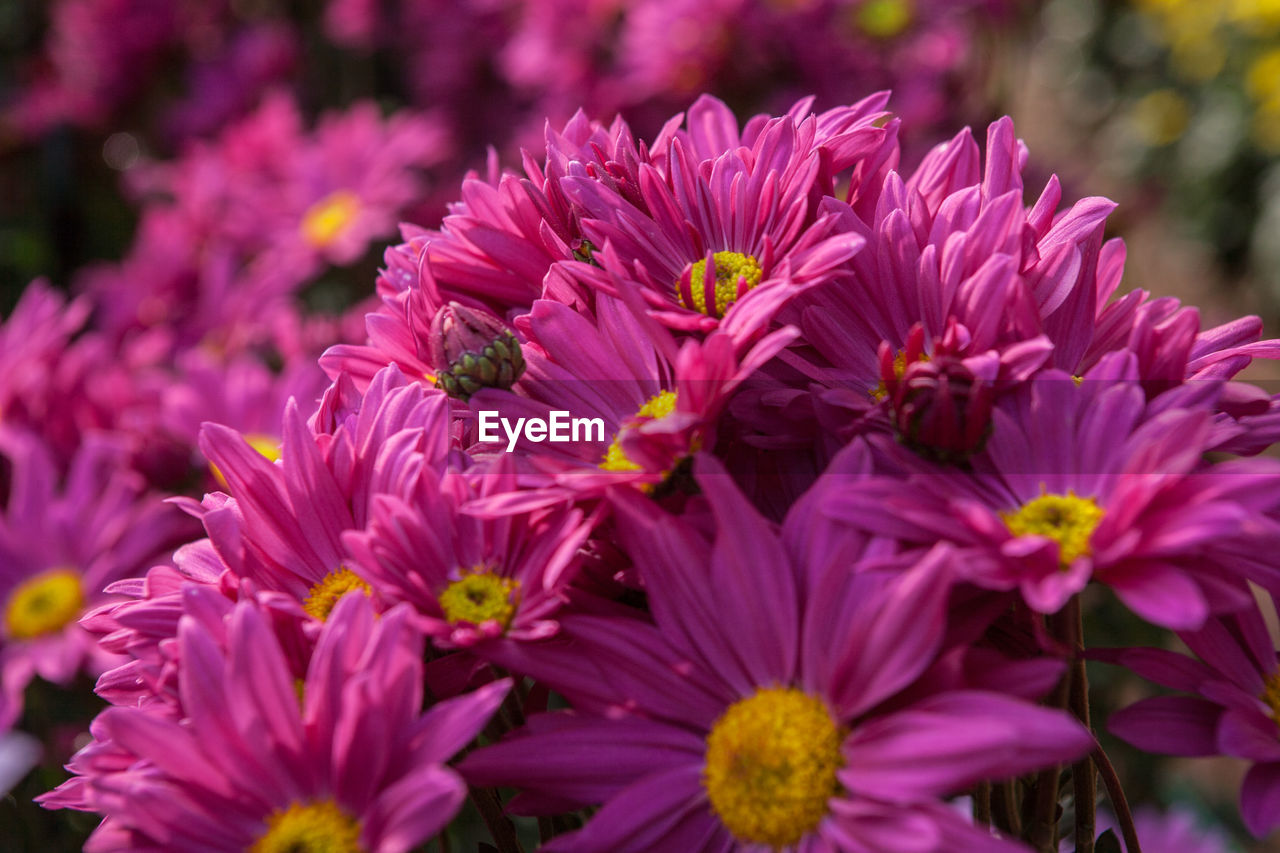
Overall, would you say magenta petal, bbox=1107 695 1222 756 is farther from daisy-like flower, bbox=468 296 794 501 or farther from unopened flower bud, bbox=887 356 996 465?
daisy-like flower, bbox=468 296 794 501

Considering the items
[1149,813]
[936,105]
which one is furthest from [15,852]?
[936,105]

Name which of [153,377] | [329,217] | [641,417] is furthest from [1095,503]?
[329,217]

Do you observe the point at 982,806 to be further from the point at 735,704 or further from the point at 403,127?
the point at 403,127

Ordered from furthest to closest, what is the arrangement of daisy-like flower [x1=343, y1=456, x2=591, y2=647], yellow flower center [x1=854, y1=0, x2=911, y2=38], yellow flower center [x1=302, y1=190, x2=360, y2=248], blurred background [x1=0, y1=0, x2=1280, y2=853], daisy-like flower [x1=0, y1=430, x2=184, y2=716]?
yellow flower center [x1=854, y1=0, x2=911, y2=38], yellow flower center [x1=302, y1=190, x2=360, y2=248], blurred background [x1=0, y1=0, x2=1280, y2=853], daisy-like flower [x1=0, y1=430, x2=184, y2=716], daisy-like flower [x1=343, y1=456, x2=591, y2=647]

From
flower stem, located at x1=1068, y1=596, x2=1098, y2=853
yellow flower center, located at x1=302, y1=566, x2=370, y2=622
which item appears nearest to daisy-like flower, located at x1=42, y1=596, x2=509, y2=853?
yellow flower center, located at x1=302, y1=566, x2=370, y2=622

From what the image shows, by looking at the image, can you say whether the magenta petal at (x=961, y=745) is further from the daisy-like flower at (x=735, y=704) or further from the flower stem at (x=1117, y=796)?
the flower stem at (x=1117, y=796)

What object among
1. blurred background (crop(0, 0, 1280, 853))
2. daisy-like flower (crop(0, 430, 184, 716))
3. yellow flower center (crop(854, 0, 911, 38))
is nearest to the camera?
daisy-like flower (crop(0, 430, 184, 716))
